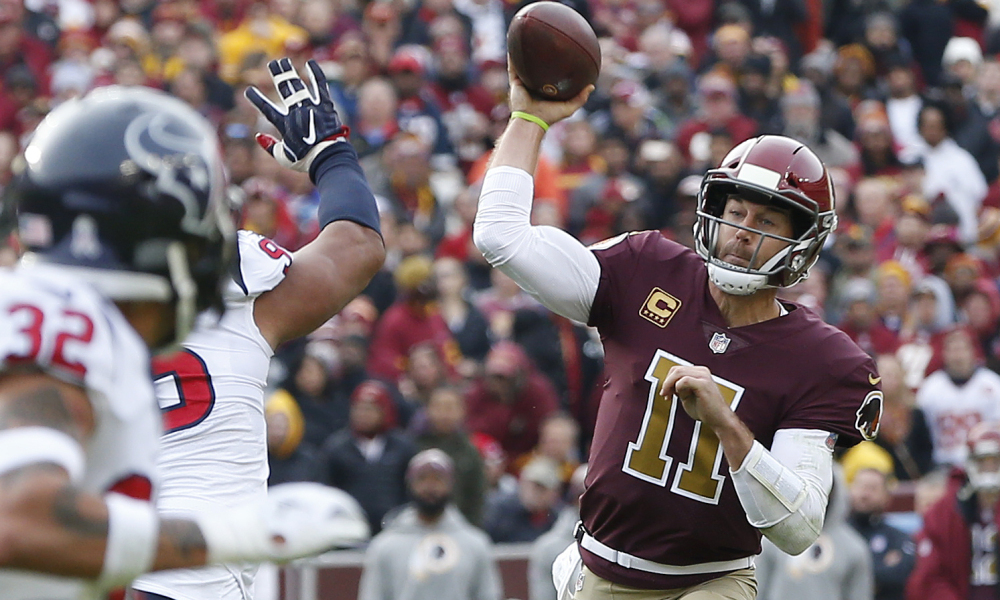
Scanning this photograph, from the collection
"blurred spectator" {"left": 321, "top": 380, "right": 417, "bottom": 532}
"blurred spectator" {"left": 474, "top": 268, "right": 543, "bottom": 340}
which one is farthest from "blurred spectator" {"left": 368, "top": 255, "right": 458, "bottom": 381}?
"blurred spectator" {"left": 321, "top": 380, "right": 417, "bottom": 532}

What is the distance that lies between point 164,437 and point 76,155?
1.39m

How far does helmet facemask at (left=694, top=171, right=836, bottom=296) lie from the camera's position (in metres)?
3.95

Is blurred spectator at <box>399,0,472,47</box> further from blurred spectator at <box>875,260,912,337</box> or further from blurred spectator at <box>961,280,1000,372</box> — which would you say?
blurred spectator at <box>961,280,1000,372</box>

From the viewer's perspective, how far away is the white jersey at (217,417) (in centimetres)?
362

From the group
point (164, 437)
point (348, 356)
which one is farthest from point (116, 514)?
point (348, 356)

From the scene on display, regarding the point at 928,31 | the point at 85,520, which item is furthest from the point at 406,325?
the point at 928,31

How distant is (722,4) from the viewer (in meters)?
13.8

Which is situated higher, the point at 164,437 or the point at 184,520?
the point at 184,520

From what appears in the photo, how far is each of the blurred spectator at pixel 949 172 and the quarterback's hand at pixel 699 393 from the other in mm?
8332

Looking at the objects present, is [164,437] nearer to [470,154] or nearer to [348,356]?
[348,356]

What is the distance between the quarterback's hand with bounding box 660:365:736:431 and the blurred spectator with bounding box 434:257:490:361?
5882 mm

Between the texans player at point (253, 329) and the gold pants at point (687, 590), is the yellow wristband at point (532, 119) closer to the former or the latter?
the texans player at point (253, 329)

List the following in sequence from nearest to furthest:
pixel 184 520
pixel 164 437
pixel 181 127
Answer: pixel 184 520
pixel 181 127
pixel 164 437

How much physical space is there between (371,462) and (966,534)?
3.20 meters
